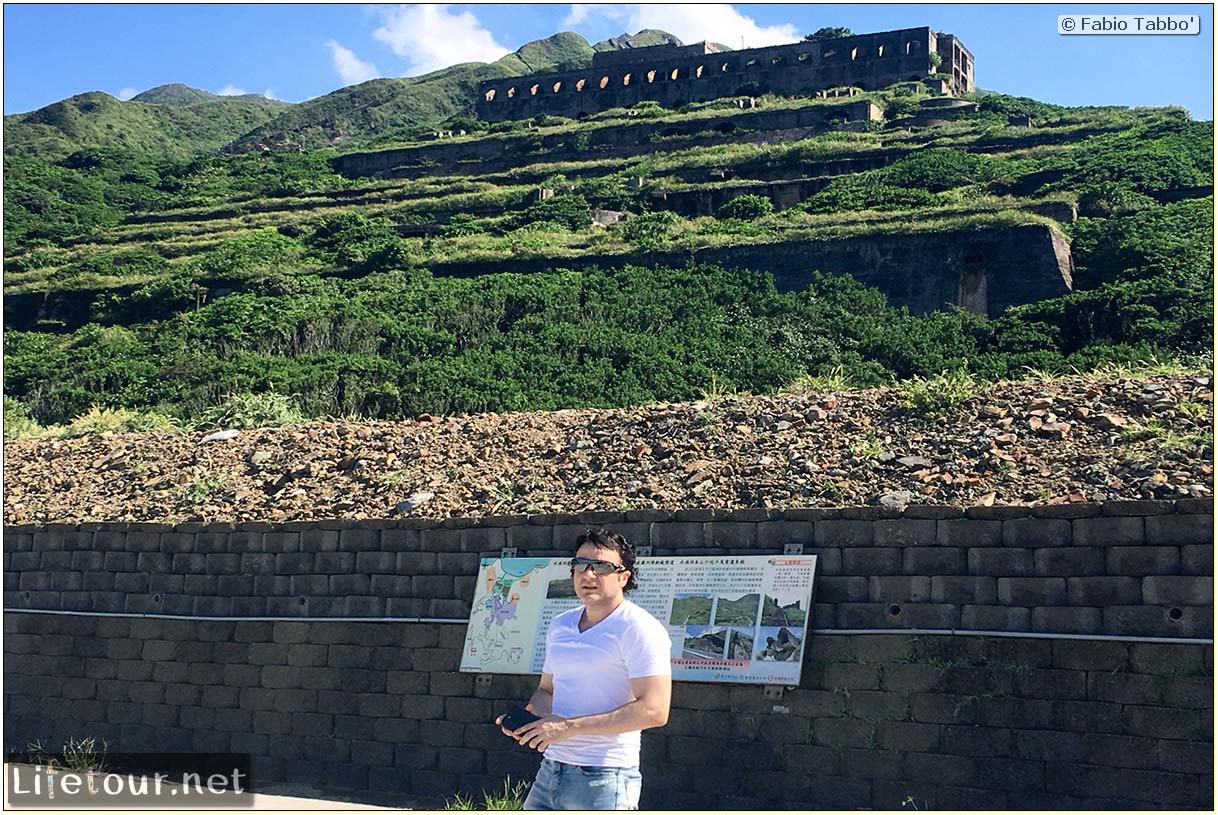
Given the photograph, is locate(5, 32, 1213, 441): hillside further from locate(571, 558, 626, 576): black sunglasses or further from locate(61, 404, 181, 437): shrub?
locate(571, 558, 626, 576): black sunglasses

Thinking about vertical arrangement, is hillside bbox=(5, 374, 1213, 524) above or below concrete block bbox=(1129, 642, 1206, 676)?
above

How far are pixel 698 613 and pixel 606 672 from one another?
3.47m

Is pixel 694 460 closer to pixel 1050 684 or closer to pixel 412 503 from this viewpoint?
pixel 412 503

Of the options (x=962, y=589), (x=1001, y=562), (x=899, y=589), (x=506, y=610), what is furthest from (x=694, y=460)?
(x=1001, y=562)

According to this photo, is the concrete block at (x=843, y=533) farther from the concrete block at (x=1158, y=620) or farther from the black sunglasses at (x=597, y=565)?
the black sunglasses at (x=597, y=565)

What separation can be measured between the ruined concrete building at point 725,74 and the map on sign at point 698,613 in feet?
171

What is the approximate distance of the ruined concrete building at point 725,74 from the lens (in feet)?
193

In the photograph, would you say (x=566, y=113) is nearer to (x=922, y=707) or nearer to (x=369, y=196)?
(x=369, y=196)

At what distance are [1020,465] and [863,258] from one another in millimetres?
18339

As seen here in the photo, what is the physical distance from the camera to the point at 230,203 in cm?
4462

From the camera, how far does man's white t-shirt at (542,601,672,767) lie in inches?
195

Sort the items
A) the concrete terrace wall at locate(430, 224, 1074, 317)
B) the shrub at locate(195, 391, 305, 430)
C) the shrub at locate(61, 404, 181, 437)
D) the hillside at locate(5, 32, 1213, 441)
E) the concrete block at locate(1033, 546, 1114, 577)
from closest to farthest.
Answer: the concrete block at locate(1033, 546, 1114, 577) < the shrub at locate(195, 391, 305, 430) < the shrub at locate(61, 404, 181, 437) < the hillside at locate(5, 32, 1213, 441) < the concrete terrace wall at locate(430, 224, 1074, 317)

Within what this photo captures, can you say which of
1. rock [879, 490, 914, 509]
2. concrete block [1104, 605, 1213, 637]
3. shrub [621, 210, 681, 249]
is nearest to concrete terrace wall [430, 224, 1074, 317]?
shrub [621, 210, 681, 249]

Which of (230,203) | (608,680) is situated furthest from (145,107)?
(608,680)
